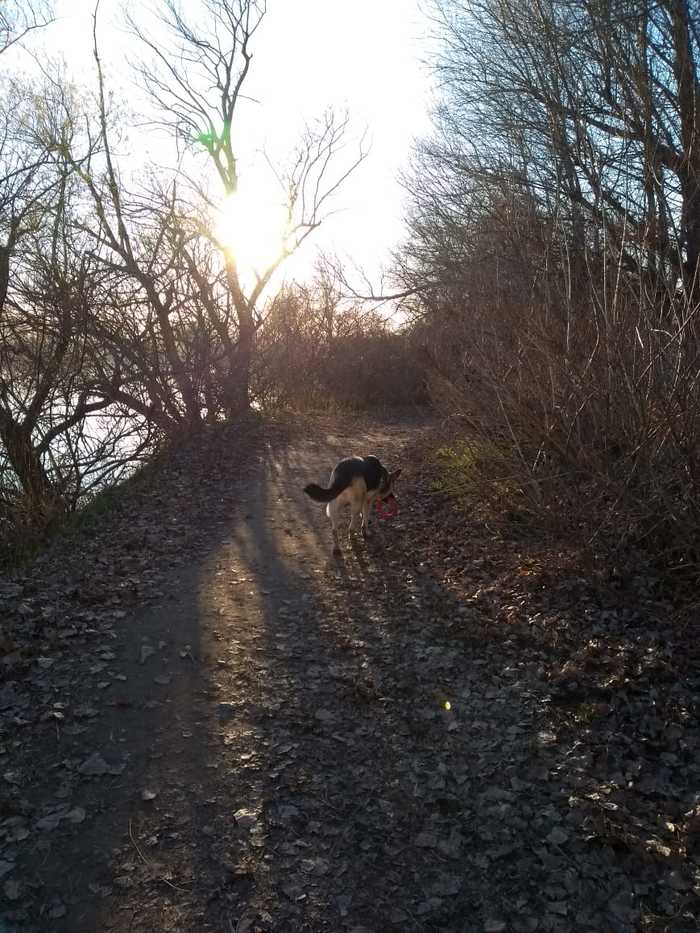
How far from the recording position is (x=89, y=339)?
13.2m

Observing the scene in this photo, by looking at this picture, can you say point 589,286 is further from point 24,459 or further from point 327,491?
point 24,459

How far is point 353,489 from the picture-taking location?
8258 mm

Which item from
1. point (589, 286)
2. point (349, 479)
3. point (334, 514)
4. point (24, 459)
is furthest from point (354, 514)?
point (24, 459)

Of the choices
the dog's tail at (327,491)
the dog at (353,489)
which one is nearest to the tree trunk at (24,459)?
the dog at (353,489)

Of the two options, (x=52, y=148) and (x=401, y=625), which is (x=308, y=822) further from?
(x=52, y=148)

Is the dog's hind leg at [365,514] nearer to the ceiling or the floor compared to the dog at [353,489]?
nearer to the floor

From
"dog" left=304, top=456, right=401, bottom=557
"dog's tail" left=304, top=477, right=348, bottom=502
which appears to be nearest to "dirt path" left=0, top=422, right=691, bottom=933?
"dog's tail" left=304, top=477, right=348, bottom=502

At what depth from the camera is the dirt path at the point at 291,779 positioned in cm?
316

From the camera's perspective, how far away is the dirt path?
316 centimetres

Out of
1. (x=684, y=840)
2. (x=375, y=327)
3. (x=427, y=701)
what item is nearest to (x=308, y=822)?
(x=427, y=701)

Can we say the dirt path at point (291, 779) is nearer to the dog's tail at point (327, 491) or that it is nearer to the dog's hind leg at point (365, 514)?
the dog's tail at point (327, 491)

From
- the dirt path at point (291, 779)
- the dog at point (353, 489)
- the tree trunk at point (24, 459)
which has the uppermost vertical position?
the tree trunk at point (24, 459)

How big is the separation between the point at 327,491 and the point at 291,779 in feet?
13.6

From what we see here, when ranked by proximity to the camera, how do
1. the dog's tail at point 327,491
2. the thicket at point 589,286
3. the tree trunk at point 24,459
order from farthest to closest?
1. the tree trunk at point 24,459
2. the dog's tail at point 327,491
3. the thicket at point 589,286
